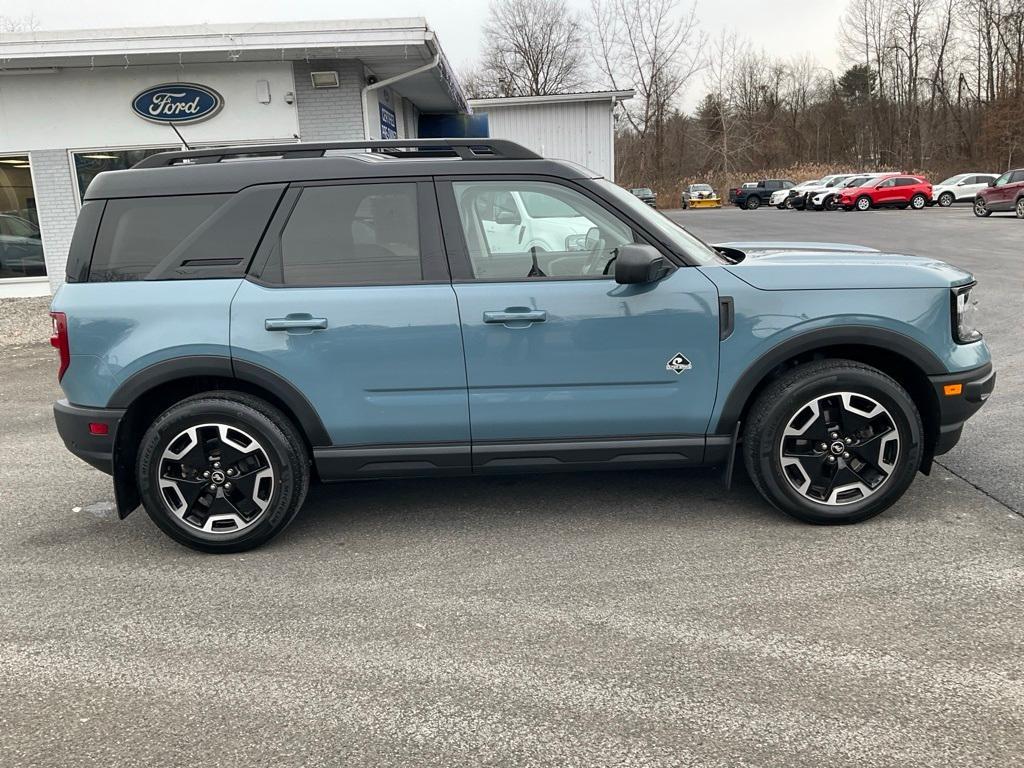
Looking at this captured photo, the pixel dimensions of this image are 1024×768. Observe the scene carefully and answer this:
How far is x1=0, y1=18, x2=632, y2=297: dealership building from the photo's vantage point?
35.4 feet

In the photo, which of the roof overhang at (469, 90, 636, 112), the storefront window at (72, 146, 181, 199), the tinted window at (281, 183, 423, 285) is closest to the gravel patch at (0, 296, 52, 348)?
the storefront window at (72, 146, 181, 199)

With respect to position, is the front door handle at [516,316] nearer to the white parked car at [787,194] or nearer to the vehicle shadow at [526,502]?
the vehicle shadow at [526,502]

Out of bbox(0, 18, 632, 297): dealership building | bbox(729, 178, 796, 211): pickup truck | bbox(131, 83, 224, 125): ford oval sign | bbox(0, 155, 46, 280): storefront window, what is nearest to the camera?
bbox(0, 18, 632, 297): dealership building

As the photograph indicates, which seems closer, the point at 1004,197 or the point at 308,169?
the point at 308,169

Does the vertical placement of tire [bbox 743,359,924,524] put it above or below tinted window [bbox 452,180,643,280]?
below

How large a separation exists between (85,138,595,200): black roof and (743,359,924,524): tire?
58.6 inches

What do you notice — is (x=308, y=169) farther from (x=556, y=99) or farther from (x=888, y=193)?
(x=888, y=193)

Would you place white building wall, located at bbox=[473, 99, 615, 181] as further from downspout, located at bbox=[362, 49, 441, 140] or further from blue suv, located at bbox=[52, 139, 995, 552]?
blue suv, located at bbox=[52, 139, 995, 552]

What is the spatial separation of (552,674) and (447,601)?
28.3 inches

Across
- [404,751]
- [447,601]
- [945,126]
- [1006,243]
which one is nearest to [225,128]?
[447,601]

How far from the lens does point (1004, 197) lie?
26.5 metres

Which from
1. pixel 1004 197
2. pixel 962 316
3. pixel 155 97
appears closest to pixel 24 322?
pixel 155 97

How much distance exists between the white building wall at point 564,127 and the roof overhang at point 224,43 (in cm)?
931

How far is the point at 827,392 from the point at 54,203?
40.1ft
